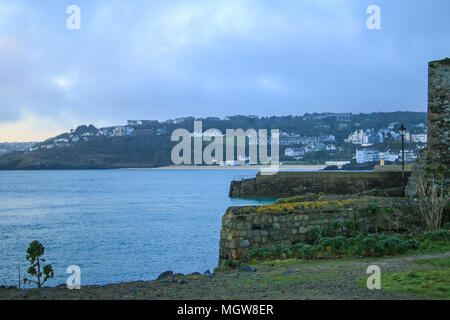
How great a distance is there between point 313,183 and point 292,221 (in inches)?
1148

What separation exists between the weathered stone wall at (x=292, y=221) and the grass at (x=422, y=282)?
391cm

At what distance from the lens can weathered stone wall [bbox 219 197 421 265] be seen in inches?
431

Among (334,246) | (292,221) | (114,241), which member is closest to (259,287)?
(334,246)

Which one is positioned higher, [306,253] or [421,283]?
[421,283]

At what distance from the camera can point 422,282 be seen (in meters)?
6.64

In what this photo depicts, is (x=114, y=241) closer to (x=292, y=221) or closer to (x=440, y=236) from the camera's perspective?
(x=292, y=221)

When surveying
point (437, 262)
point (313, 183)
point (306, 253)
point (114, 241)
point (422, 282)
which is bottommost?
point (114, 241)

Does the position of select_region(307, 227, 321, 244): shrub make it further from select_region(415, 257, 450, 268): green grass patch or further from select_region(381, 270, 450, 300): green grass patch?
select_region(381, 270, 450, 300): green grass patch

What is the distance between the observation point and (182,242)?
68.9 ft

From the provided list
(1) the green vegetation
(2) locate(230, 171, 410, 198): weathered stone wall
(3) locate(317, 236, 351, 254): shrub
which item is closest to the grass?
(1) the green vegetation

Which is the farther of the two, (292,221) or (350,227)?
(350,227)

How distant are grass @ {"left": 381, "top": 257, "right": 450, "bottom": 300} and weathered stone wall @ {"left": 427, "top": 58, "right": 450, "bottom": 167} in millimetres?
11751

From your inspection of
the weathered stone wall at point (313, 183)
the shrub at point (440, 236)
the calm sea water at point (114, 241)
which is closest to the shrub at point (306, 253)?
the shrub at point (440, 236)
